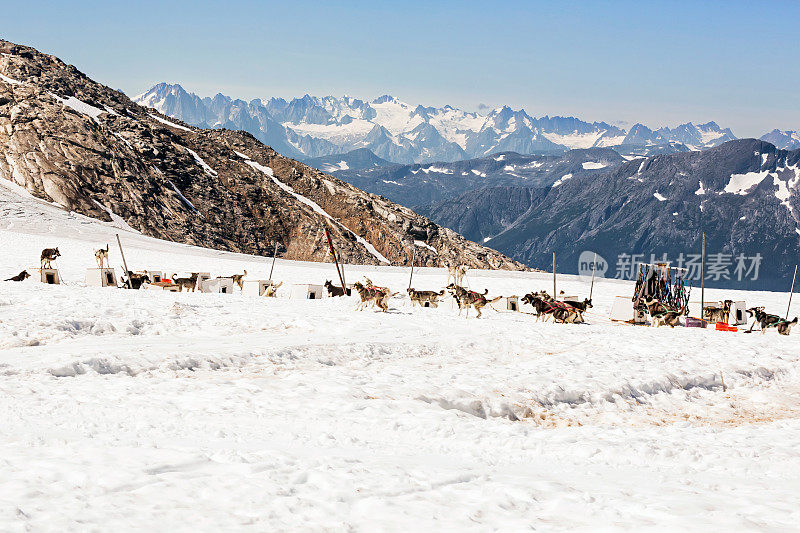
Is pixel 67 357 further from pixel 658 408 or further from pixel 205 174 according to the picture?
pixel 205 174

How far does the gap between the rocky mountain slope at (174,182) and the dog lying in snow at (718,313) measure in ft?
221

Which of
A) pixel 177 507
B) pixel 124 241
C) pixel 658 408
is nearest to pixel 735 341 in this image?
pixel 658 408

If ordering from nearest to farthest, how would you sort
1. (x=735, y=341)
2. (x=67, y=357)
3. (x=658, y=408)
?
(x=67, y=357), (x=658, y=408), (x=735, y=341)

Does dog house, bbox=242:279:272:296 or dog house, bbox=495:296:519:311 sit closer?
dog house, bbox=495:296:519:311

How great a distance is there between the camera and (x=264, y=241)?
10681cm

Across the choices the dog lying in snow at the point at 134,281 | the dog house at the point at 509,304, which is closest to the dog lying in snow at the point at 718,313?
the dog house at the point at 509,304

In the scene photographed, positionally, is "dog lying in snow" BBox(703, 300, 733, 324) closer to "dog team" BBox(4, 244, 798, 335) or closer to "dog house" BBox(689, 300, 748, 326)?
"dog house" BBox(689, 300, 748, 326)

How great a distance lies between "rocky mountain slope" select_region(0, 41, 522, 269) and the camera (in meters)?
93.9

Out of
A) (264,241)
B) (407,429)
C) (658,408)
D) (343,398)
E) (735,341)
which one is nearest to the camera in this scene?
(407,429)

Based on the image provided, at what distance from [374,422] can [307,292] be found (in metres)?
23.3

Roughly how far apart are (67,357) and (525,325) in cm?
1538

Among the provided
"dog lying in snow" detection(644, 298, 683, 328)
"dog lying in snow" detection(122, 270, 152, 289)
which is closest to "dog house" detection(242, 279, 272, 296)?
"dog lying in snow" detection(122, 270, 152, 289)

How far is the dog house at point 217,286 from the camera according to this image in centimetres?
3362

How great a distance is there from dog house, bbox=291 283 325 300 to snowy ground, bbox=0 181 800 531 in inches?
407
